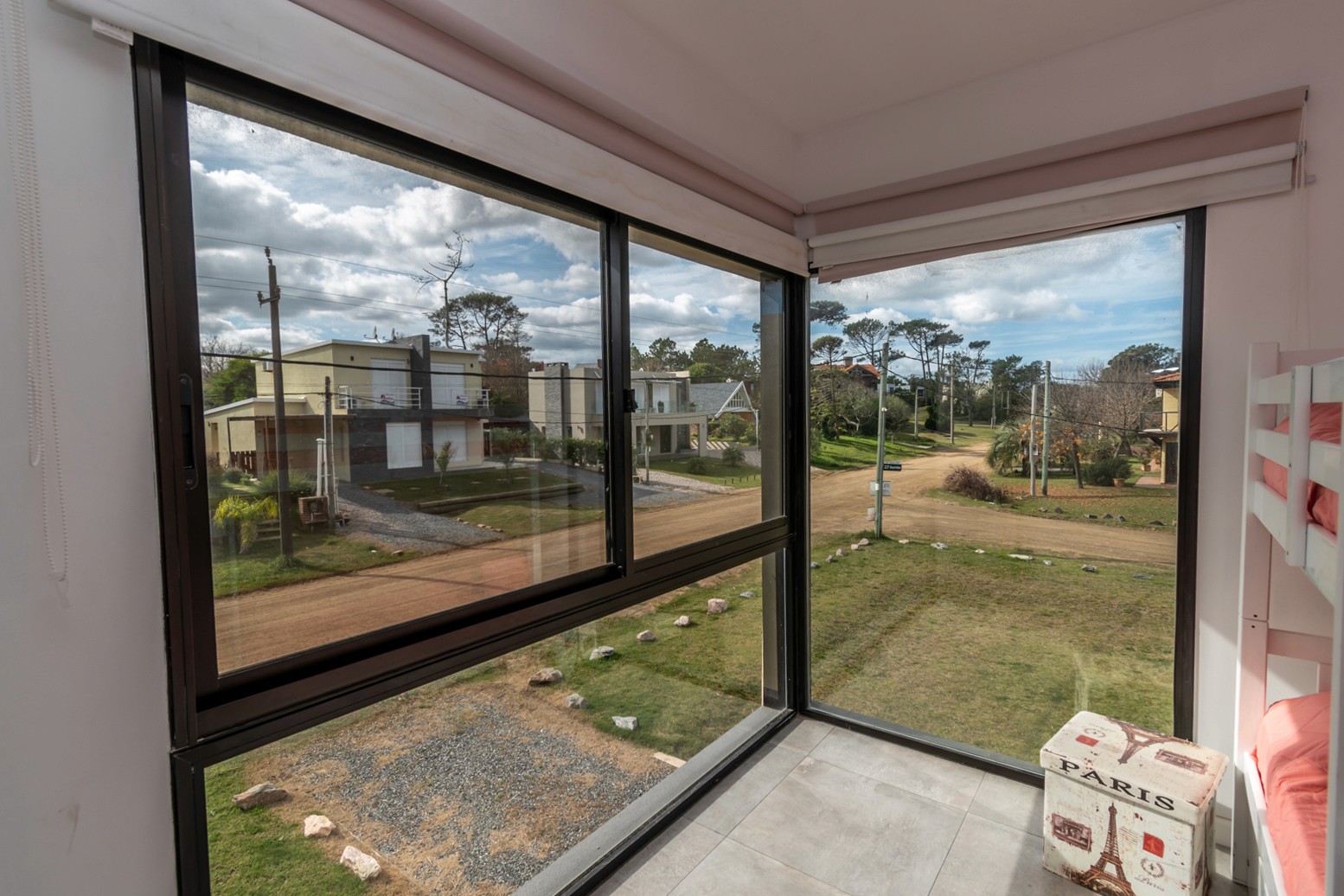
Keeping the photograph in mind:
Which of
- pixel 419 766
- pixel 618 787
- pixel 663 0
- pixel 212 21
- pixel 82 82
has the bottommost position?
pixel 618 787

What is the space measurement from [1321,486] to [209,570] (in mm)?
1883

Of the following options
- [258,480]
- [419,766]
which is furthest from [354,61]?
[419,766]

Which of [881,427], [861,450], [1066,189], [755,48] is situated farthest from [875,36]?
[861,450]

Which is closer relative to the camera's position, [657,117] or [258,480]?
[258,480]

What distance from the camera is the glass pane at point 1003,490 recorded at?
198 centimetres

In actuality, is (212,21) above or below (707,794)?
above

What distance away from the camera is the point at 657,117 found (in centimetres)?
188

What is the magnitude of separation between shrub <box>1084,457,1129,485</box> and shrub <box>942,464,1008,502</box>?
0.27m

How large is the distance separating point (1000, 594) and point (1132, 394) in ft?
2.72

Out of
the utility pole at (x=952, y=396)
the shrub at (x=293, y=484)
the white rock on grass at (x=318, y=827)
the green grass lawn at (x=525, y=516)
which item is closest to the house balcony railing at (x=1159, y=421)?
the utility pole at (x=952, y=396)

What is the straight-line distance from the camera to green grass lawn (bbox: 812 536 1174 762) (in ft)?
6.68

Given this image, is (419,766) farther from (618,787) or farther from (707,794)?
(707,794)

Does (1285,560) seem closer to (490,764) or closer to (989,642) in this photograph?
(989,642)

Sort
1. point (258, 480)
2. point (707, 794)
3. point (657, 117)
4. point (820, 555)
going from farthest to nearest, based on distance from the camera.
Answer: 1. point (820, 555)
2. point (707, 794)
3. point (657, 117)
4. point (258, 480)
